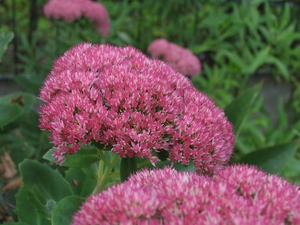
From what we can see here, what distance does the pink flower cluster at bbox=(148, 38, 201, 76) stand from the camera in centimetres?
169

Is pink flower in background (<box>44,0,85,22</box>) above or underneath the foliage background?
above

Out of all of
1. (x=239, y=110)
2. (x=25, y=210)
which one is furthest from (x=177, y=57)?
(x=25, y=210)

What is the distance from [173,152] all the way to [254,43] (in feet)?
4.41

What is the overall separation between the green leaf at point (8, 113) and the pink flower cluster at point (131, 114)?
276mm

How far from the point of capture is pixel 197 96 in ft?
2.67

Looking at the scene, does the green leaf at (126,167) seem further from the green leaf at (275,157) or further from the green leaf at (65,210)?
the green leaf at (275,157)

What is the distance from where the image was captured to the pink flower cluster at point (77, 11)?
168 cm

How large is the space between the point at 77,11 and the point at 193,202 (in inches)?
48.8

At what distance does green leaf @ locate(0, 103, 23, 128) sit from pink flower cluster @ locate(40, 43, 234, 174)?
0.91 feet

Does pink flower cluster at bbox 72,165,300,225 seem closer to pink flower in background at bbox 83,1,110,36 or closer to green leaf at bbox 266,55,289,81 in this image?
pink flower in background at bbox 83,1,110,36

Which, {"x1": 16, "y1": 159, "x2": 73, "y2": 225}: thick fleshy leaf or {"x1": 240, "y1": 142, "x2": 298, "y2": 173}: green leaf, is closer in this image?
{"x1": 16, "y1": 159, "x2": 73, "y2": 225}: thick fleshy leaf

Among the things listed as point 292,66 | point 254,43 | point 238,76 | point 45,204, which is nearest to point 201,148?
point 45,204

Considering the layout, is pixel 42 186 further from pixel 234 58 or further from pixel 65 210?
pixel 234 58

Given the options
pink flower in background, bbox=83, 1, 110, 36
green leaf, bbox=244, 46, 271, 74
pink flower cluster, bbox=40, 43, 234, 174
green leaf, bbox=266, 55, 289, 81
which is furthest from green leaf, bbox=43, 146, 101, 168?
green leaf, bbox=266, 55, 289, 81
